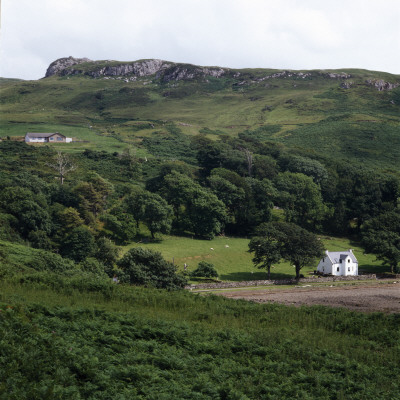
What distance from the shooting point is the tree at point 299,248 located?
5553 centimetres

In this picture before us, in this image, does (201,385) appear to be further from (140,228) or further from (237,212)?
(237,212)

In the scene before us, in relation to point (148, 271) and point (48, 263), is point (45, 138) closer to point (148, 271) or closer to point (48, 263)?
point (48, 263)

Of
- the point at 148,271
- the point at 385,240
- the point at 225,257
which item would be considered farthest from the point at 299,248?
the point at 148,271

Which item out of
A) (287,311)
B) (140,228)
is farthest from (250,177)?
(287,311)

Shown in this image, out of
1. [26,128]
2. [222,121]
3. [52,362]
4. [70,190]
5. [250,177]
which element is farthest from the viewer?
[222,121]

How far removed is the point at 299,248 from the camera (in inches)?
2222

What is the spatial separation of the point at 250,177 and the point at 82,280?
69.1m

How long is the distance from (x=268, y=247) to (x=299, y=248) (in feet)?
13.3

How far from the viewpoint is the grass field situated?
57.8 m

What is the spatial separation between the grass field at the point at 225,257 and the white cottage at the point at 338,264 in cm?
139

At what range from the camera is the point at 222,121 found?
183m

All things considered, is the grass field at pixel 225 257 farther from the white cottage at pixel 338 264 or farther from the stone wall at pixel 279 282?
the stone wall at pixel 279 282

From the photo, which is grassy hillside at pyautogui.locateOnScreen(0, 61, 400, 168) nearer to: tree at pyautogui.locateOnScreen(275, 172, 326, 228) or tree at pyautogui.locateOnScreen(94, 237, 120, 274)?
tree at pyautogui.locateOnScreen(275, 172, 326, 228)

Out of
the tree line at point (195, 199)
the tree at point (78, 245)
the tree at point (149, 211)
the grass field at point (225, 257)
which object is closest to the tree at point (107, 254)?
the tree line at point (195, 199)
